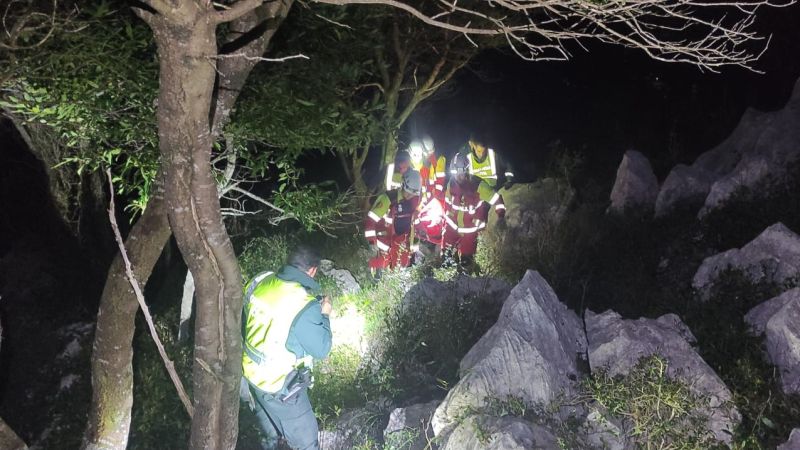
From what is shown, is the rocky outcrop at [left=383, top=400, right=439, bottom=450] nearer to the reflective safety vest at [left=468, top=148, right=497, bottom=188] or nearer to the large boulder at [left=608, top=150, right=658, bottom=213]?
the reflective safety vest at [left=468, top=148, right=497, bottom=188]

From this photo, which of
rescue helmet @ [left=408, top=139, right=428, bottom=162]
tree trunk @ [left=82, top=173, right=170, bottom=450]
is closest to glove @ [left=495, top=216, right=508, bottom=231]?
rescue helmet @ [left=408, top=139, right=428, bottom=162]

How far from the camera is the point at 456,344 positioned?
5.84m

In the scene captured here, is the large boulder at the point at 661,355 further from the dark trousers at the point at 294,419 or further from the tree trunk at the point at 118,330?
the tree trunk at the point at 118,330

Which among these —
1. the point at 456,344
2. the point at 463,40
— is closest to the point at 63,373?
the point at 456,344

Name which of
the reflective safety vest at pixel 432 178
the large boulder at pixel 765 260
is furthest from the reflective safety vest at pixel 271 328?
the reflective safety vest at pixel 432 178

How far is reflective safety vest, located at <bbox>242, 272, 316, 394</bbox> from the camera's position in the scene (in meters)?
4.21

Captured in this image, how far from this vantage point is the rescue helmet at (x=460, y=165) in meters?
10.1

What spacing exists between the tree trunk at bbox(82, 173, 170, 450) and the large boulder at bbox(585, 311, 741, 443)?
3788 millimetres

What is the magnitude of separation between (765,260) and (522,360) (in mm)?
3616

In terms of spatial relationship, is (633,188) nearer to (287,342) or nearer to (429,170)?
(429,170)

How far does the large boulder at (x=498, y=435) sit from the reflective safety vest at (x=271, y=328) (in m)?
1.41

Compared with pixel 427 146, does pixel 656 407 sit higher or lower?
lower

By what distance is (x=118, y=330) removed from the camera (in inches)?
157

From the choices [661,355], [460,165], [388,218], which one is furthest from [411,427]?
[460,165]
